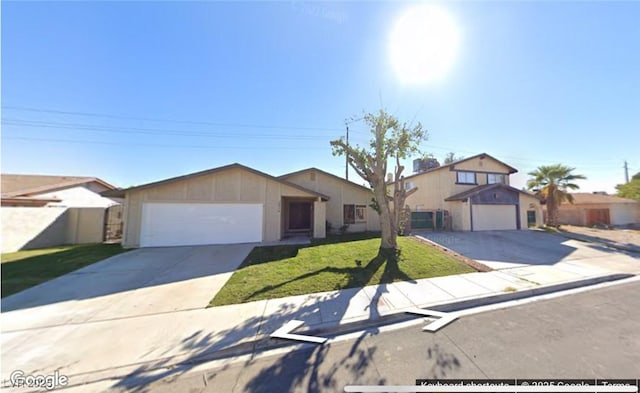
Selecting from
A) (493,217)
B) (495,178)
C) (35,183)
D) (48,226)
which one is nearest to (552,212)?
(495,178)

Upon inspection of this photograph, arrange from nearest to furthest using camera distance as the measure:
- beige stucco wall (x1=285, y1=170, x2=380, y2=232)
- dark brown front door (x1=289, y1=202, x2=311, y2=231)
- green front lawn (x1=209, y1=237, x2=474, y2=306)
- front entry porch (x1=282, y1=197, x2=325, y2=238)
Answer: green front lawn (x1=209, y1=237, x2=474, y2=306)
front entry porch (x1=282, y1=197, x2=325, y2=238)
beige stucco wall (x1=285, y1=170, x2=380, y2=232)
dark brown front door (x1=289, y1=202, x2=311, y2=231)

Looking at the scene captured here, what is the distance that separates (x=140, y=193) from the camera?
1147 centimetres

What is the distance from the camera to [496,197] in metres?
16.8

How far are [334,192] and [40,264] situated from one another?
46.4ft

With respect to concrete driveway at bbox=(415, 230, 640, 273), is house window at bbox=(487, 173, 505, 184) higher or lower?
higher

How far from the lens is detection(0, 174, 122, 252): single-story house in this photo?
36.2 ft

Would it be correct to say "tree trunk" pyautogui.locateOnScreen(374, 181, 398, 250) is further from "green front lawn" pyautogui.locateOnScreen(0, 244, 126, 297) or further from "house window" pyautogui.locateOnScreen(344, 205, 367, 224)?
"green front lawn" pyautogui.locateOnScreen(0, 244, 126, 297)

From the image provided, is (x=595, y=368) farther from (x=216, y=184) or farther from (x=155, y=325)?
(x=216, y=184)

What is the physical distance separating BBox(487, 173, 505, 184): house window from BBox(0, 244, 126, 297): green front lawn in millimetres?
25038

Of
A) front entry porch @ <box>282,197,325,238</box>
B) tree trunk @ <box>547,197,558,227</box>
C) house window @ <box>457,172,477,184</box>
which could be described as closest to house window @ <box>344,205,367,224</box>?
front entry porch @ <box>282,197,325,238</box>

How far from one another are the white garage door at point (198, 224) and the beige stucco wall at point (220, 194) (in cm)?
29

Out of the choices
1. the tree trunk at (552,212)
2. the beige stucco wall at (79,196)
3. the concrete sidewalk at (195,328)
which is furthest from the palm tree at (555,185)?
the beige stucco wall at (79,196)

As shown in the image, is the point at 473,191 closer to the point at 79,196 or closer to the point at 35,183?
the point at 79,196

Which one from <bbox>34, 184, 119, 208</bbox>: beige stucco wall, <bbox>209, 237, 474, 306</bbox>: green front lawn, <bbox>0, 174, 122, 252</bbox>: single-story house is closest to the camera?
<bbox>209, 237, 474, 306</bbox>: green front lawn
